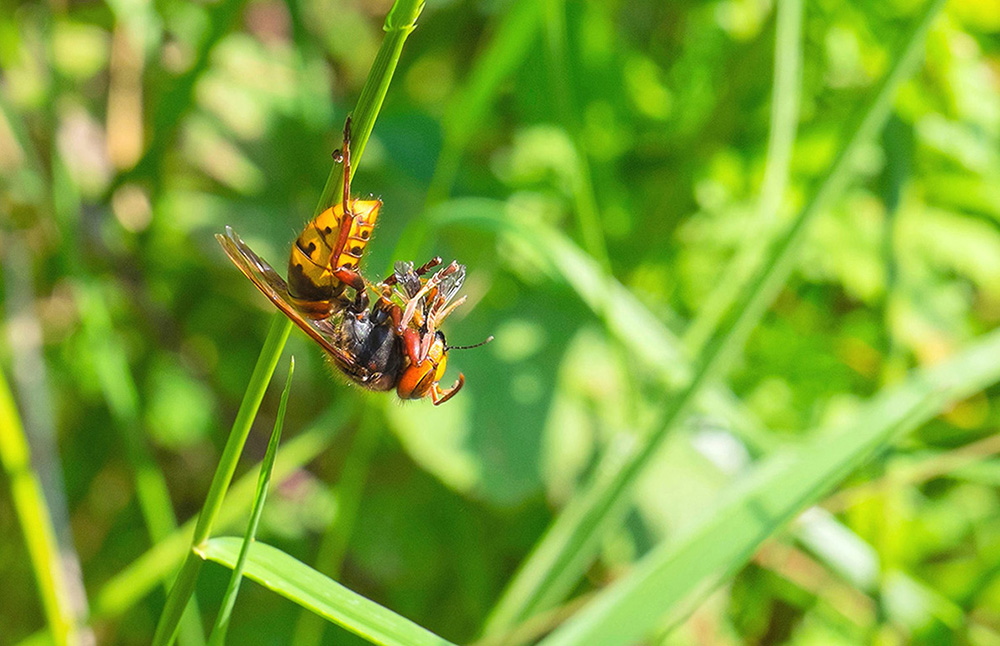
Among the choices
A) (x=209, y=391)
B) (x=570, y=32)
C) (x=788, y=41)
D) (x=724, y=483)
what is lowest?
(x=209, y=391)

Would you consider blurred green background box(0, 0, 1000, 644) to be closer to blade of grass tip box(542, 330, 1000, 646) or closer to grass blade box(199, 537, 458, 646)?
blade of grass tip box(542, 330, 1000, 646)

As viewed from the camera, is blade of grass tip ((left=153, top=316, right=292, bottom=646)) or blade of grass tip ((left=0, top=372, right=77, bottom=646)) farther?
blade of grass tip ((left=0, top=372, right=77, bottom=646))

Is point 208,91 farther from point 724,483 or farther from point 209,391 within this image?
point 724,483

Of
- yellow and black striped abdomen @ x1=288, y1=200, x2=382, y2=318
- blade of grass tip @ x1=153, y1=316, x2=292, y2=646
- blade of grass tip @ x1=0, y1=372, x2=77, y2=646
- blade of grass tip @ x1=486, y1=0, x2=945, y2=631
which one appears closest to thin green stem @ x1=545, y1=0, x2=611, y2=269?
blade of grass tip @ x1=486, y1=0, x2=945, y2=631

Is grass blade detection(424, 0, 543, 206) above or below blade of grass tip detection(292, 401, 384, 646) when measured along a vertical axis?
above

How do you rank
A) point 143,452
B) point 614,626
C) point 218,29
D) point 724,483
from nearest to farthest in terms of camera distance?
point 614,626 < point 143,452 < point 218,29 < point 724,483

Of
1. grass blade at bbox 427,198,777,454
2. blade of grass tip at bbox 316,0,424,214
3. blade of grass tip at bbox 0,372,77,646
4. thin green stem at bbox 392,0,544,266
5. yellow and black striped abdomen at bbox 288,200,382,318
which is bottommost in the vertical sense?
blade of grass tip at bbox 0,372,77,646

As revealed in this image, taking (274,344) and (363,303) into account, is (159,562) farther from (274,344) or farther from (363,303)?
(274,344)

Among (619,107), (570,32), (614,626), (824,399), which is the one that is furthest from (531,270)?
(614,626)
